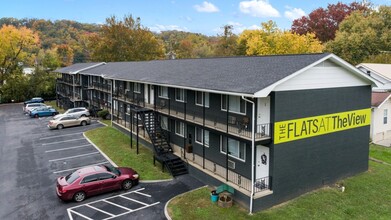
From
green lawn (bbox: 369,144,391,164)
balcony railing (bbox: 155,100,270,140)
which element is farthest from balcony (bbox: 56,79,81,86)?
green lawn (bbox: 369,144,391,164)

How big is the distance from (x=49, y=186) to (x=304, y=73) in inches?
644

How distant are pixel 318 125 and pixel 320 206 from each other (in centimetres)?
438

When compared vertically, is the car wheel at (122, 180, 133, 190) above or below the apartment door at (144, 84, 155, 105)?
below

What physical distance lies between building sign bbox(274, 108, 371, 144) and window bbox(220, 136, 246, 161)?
2.38 meters

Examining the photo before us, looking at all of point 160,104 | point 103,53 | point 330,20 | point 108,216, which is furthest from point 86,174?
point 330,20

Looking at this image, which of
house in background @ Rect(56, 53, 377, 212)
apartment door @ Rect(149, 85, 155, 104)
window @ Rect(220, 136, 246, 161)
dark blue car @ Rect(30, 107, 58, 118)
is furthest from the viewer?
dark blue car @ Rect(30, 107, 58, 118)

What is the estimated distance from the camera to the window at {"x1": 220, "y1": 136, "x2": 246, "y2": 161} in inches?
684

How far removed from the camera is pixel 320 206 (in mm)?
15711

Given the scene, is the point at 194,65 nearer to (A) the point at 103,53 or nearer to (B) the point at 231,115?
(B) the point at 231,115

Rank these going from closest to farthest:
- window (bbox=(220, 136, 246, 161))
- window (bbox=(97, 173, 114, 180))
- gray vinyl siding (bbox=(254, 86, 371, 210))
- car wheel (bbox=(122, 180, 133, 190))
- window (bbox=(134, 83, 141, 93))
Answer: gray vinyl siding (bbox=(254, 86, 371, 210)) → window (bbox=(220, 136, 246, 161)) → window (bbox=(97, 173, 114, 180)) → car wheel (bbox=(122, 180, 133, 190)) → window (bbox=(134, 83, 141, 93))

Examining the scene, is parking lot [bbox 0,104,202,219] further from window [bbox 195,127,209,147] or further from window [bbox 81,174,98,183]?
window [bbox 195,127,209,147]

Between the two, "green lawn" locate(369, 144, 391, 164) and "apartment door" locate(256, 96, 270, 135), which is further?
"green lawn" locate(369, 144, 391, 164)

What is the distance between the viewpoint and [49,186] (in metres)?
19.0

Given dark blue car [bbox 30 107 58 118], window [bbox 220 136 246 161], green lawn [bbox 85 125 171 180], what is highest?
window [bbox 220 136 246 161]
